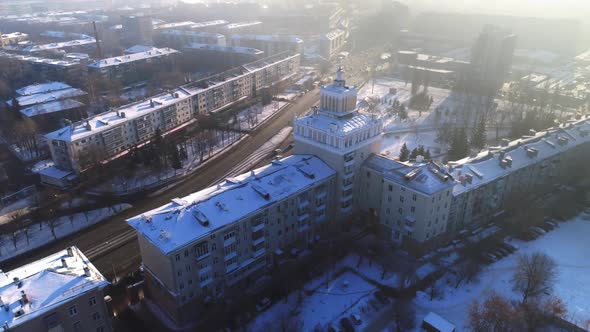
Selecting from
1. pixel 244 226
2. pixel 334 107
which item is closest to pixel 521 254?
pixel 334 107

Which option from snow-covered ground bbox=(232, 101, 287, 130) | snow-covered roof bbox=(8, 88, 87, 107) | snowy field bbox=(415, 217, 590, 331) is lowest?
snowy field bbox=(415, 217, 590, 331)

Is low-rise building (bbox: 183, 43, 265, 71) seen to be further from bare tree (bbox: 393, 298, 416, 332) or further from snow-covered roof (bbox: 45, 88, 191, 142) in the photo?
bare tree (bbox: 393, 298, 416, 332)

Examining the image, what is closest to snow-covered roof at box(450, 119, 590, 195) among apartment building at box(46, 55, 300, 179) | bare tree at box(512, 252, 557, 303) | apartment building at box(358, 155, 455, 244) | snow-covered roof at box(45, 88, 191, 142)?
apartment building at box(358, 155, 455, 244)

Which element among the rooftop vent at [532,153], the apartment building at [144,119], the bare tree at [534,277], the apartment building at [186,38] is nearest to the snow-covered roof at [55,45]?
the apartment building at [186,38]

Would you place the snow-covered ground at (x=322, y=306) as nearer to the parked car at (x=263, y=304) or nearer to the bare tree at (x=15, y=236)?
the parked car at (x=263, y=304)

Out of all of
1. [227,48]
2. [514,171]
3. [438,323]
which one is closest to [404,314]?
[438,323]

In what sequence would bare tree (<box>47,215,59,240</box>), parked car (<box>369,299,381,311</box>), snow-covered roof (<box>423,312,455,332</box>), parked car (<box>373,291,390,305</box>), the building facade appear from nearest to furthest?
snow-covered roof (<box>423,312,455,332</box>) < parked car (<box>369,299,381,311</box>) < parked car (<box>373,291,390,305</box>) < bare tree (<box>47,215,59,240</box>) < the building facade

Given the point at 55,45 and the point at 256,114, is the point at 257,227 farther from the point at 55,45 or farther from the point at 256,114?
the point at 55,45

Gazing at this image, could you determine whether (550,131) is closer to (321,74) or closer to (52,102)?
(321,74)
